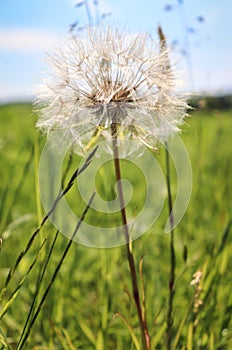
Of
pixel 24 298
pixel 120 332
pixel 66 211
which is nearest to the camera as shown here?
pixel 120 332

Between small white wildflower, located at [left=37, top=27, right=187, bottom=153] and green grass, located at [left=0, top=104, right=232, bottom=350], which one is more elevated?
small white wildflower, located at [left=37, top=27, right=187, bottom=153]

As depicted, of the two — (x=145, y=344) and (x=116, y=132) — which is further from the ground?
(x=116, y=132)

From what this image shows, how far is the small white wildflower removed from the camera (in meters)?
0.76

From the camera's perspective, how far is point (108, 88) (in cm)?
76

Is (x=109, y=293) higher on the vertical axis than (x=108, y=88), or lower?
lower

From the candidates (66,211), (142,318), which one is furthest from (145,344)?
(66,211)

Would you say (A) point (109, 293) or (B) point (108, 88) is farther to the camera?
(A) point (109, 293)

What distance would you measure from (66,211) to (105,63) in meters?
1.12

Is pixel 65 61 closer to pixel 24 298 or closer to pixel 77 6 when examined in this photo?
pixel 77 6

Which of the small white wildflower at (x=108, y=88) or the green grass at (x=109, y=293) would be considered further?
the green grass at (x=109, y=293)

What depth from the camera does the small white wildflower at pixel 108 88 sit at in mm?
761

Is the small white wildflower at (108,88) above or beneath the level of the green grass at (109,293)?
above

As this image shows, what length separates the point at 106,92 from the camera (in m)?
0.76

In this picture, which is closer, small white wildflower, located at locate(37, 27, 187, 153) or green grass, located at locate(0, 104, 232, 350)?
small white wildflower, located at locate(37, 27, 187, 153)
